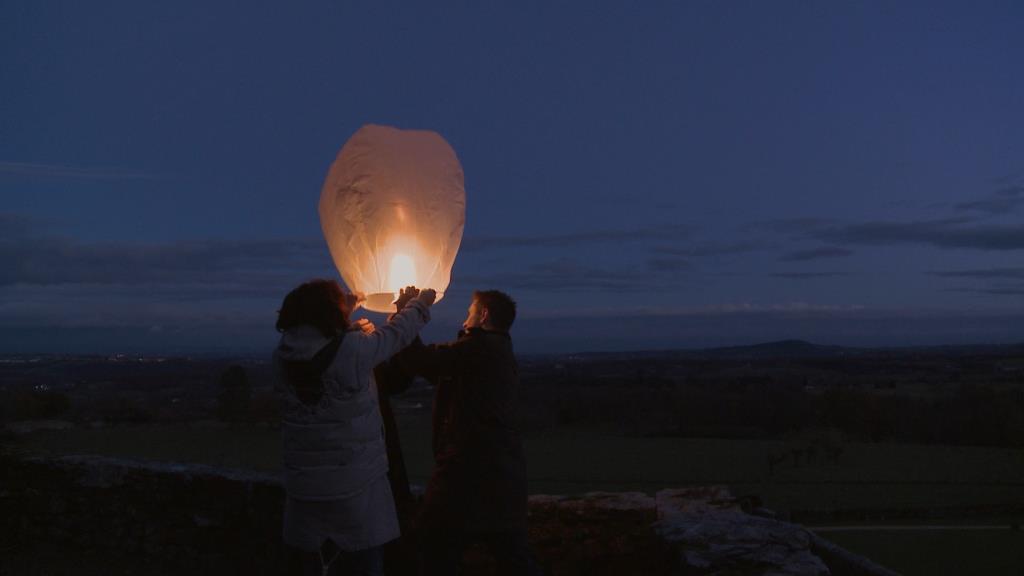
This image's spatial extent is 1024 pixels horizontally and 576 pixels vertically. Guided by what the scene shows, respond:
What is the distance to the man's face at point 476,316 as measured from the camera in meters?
3.30

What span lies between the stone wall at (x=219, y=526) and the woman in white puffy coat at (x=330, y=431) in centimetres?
141

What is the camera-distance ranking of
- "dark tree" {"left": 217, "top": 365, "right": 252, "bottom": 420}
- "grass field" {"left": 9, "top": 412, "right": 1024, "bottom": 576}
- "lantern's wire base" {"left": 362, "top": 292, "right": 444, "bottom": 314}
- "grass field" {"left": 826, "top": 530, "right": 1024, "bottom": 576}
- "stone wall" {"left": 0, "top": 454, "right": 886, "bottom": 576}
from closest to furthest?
"lantern's wire base" {"left": 362, "top": 292, "right": 444, "bottom": 314} → "stone wall" {"left": 0, "top": 454, "right": 886, "bottom": 576} → "grass field" {"left": 826, "top": 530, "right": 1024, "bottom": 576} → "grass field" {"left": 9, "top": 412, "right": 1024, "bottom": 576} → "dark tree" {"left": 217, "top": 365, "right": 252, "bottom": 420}

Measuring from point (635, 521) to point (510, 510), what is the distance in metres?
1.37

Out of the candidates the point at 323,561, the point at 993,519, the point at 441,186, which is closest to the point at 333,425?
the point at 323,561

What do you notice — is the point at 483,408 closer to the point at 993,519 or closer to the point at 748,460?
the point at 993,519

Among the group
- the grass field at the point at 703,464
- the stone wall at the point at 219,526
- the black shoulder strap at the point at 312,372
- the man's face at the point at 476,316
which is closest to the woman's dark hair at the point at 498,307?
the man's face at the point at 476,316

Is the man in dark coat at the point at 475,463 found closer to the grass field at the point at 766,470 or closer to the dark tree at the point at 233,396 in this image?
the grass field at the point at 766,470

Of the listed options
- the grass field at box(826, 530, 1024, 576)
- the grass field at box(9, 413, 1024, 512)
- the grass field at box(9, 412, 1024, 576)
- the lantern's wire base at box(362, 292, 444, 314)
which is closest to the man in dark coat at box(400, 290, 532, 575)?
the lantern's wire base at box(362, 292, 444, 314)

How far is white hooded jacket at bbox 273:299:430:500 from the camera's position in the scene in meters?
2.70

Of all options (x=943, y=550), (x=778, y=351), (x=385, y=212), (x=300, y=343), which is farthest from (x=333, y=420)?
(x=778, y=351)

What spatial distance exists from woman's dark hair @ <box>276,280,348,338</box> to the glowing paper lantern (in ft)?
1.28

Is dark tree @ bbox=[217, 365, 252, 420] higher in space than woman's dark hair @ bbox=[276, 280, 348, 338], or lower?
lower

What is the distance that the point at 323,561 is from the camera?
2.86 metres

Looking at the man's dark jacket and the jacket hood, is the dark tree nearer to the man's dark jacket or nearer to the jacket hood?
the man's dark jacket
